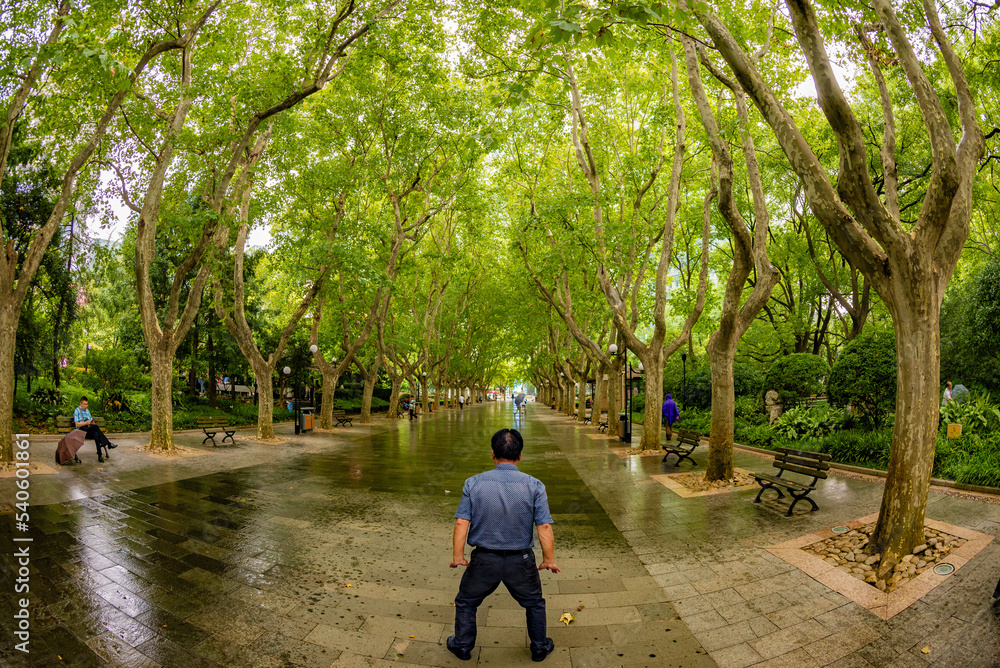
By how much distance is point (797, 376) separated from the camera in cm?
1455

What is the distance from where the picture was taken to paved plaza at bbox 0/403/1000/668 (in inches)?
131

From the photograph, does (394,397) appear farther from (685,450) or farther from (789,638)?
(789,638)

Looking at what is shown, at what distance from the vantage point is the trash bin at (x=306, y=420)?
18781 millimetres

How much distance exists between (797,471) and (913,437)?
2.75 metres

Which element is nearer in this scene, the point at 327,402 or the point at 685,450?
A: the point at 685,450

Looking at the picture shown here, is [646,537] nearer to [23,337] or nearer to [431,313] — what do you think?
[23,337]

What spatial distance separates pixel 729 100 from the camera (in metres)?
11.6

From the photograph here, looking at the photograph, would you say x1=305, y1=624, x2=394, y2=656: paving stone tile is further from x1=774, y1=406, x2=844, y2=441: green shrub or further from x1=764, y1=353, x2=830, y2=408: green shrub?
x1=764, y1=353, x2=830, y2=408: green shrub

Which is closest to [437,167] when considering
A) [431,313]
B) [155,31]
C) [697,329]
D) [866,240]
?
[155,31]

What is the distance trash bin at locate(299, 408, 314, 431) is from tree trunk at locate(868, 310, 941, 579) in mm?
17973

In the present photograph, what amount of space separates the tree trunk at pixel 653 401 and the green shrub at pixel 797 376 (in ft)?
15.6

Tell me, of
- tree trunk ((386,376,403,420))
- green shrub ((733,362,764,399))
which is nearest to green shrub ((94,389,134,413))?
tree trunk ((386,376,403,420))

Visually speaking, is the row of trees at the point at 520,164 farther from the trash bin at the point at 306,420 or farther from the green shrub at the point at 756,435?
the green shrub at the point at 756,435

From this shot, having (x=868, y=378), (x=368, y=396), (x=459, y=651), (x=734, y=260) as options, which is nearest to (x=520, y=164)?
(x=734, y=260)
